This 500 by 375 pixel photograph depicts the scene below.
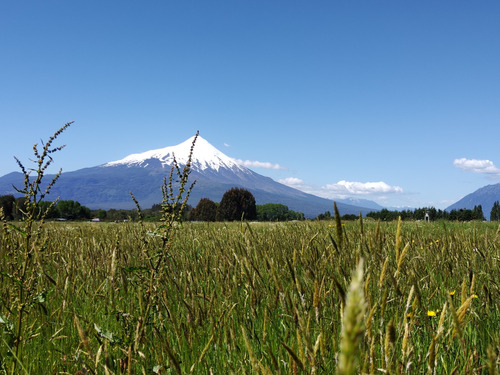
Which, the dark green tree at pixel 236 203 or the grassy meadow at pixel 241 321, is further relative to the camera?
the dark green tree at pixel 236 203

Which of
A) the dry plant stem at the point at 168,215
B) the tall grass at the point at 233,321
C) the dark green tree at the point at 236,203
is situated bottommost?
the tall grass at the point at 233,321

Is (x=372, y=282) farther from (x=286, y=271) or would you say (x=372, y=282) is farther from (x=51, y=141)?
(x=51, y=141)

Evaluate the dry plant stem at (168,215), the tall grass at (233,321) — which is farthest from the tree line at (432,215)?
the dry plant stem at (168,215)

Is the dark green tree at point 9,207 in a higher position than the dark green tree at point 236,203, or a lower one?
lower

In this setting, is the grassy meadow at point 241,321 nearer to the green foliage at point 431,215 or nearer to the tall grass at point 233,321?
the tall grass at point 233,321

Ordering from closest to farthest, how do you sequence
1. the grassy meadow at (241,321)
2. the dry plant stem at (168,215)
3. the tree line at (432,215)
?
1. the grassy meadow at (241,321)
2. the dry plant stem at (168,215)
3. the tree line at (432,215)

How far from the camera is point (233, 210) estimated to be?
75.2 meters

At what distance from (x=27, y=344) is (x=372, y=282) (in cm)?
209

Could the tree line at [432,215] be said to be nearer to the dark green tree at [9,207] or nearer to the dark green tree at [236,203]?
the dark green tree at [9,207]

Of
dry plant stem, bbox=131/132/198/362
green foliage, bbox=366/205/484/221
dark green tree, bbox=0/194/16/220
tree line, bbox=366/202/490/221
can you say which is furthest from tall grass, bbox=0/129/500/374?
green foliage, bbox=366/205/484/221

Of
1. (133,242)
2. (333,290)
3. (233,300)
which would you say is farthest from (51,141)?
(133,242)

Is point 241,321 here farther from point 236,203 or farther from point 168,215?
point 236,203

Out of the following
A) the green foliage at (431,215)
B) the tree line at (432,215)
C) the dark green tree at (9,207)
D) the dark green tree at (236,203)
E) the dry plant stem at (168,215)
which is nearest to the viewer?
the dry plant stem at (168,215)

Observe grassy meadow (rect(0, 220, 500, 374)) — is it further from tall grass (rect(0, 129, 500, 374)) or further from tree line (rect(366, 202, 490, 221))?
tree line (rect(366, 202, 490, 221))
